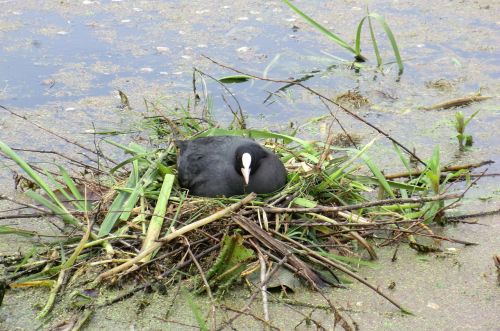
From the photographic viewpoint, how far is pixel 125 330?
3082mm

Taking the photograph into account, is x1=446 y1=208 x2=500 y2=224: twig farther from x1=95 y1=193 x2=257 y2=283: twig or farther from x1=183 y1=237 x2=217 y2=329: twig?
x1=183 y1=237 x2=217 y2=329: twig

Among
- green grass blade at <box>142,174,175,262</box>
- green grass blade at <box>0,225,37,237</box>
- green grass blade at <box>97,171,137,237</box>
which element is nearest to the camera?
green grass blade at <box>142,174,175,262</box>

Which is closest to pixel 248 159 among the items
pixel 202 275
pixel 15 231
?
pixel 202 275

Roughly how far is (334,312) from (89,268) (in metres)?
1.05

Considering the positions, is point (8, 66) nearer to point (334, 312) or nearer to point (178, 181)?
point (178, 181)

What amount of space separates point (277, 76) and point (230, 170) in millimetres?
1837

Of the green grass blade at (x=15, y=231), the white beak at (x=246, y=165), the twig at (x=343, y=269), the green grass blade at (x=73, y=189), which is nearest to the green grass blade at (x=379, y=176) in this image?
the white beak at (x=246, y=165)

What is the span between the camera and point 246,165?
11.9ft

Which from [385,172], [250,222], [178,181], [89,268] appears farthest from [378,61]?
[89,268]

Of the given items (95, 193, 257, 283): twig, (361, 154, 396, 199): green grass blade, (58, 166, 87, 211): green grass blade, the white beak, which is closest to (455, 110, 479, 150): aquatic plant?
(361, 154, 396, 199): green grass blade

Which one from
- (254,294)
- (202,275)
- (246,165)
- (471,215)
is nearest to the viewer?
(254,294)

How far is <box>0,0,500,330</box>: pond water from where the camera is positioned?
3.39 m

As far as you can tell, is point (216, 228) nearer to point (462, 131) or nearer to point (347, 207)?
point (347, 207)

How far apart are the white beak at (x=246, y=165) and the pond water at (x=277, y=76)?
646 millimetres
